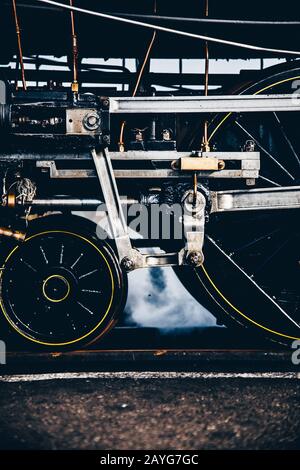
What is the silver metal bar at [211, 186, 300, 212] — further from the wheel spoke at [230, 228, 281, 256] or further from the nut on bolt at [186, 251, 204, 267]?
the wheel spoke at [230, 228, 281, 256]

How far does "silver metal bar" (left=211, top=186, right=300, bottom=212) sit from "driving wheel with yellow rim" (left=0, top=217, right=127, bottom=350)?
0.83 meters

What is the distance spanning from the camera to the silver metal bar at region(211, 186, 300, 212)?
3363 mm

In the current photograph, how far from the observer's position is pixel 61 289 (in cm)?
331

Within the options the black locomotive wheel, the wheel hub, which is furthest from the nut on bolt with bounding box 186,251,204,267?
the wheel hub

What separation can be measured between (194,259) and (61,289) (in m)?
0.92

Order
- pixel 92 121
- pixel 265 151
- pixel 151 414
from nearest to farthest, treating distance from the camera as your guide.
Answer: pixel 151 414
pixel 92 121
pixel 265 151

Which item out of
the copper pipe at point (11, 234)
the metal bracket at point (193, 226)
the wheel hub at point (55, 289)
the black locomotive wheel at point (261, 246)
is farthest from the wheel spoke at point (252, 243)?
the copper pipe at point (11, 234)

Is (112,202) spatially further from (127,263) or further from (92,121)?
(92,121)

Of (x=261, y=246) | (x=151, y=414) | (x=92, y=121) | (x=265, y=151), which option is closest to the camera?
(x=151, y=414)

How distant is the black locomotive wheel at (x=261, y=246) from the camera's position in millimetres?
3479

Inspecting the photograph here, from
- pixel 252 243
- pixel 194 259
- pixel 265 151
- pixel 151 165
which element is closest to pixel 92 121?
pixel 151 165

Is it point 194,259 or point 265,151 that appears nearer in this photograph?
point 194,259

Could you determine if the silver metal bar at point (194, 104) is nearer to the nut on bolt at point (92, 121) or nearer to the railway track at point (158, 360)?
the nut on bolt at point (92, 121)

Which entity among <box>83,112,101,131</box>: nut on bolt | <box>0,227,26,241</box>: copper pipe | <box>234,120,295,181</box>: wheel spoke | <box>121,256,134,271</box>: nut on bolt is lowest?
<box>121,256,134,271</box>: nut on bolt
